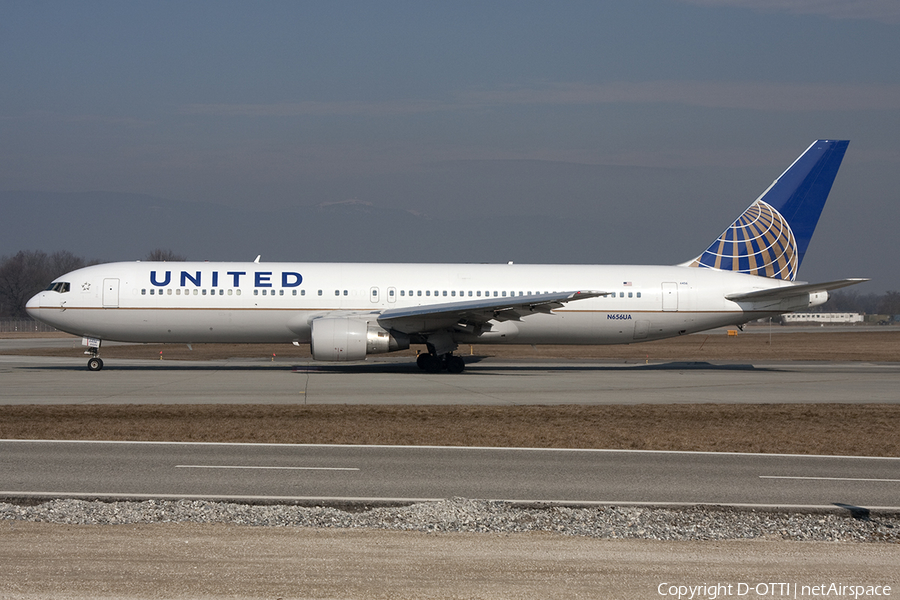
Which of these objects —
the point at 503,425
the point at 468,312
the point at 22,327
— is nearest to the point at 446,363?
the point at 468,312

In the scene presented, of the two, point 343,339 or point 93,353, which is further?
point 93,353

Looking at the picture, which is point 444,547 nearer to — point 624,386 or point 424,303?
point 624,386

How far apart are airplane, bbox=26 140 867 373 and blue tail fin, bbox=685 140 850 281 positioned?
0.04 m

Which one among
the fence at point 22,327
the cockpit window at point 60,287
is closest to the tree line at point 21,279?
the fence at point 22,327

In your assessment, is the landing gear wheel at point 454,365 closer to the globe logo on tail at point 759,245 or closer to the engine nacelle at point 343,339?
the engine nacelle at point 343,339

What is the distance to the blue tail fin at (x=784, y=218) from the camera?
3391 centimetres

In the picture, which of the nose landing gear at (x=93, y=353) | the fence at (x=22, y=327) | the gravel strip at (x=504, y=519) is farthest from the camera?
the fence at (x=22, y=327)

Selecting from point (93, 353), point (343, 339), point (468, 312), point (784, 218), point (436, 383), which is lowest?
point (436, 383)

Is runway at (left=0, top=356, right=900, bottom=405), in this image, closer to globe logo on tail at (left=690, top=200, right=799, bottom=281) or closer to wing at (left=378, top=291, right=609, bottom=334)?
wing at (left=378, top=291, right=609, bottom=334)

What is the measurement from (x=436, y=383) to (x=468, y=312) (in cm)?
343

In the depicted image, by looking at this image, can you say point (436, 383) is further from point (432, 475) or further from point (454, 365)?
point (432, 475)

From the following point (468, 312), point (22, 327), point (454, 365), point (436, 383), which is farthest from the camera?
point (22, 327)

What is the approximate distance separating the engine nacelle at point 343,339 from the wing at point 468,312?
36.0 inches

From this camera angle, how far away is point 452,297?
31.2m
